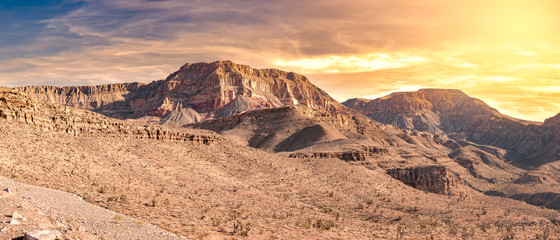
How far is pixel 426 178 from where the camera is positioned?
67.5m

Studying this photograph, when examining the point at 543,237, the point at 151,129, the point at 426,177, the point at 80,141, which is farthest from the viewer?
the point at 426,177

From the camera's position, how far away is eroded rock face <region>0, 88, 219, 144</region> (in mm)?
28969

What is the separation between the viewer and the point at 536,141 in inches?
7682

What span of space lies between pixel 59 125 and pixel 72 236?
24560 mm

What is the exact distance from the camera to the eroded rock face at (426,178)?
65250 mm

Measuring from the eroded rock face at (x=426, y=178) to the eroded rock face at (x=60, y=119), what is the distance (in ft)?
144

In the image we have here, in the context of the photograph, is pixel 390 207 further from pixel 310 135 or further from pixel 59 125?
pixel 310 135

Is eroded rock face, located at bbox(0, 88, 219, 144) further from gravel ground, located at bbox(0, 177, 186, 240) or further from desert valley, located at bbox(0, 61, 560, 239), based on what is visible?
gravel ground, located at bbox(0, 177, 186, 240)

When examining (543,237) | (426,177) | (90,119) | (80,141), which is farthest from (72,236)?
(426,177)

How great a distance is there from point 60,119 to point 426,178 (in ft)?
197

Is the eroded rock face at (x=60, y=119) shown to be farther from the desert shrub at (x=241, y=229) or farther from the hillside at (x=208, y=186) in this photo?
the desert shrub at (x=241, y=229)

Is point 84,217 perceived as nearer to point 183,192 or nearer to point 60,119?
point 183,192

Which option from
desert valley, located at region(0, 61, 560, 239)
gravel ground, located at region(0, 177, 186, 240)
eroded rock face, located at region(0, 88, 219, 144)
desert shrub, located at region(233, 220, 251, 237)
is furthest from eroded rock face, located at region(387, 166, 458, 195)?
gravel ground, located at region(0, 177, 186, 240)

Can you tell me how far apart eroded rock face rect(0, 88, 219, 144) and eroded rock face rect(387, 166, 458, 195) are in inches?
1729
